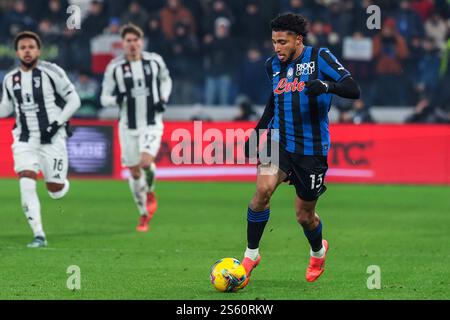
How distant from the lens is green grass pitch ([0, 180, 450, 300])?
30.7 feet

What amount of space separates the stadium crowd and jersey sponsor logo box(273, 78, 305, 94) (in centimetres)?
1326

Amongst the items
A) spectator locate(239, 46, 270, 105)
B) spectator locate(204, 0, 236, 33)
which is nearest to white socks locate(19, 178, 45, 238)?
spectator locate(239, 46, 270, 105)

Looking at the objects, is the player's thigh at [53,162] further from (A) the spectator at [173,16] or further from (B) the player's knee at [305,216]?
(A) the spectator at [173,16]

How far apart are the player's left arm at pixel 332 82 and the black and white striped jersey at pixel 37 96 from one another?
14.0 ft

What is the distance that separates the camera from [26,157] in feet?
42.0

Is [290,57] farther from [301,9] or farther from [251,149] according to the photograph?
[301,9]

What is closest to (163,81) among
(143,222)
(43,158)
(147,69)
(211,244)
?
(147,69)

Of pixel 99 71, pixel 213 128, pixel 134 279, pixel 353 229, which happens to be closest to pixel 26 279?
pixel 134 279

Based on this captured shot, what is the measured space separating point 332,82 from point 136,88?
6279 mm

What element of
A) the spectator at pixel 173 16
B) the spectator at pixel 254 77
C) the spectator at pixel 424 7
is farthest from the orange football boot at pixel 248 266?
the spectator at pixel 424 7

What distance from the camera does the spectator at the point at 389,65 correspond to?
23.3 metres

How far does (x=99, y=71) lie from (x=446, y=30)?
7.63 m

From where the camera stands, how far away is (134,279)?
9883 mm

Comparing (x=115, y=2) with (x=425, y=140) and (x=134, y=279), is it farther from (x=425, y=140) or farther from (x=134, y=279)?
(x=134, y=279)
